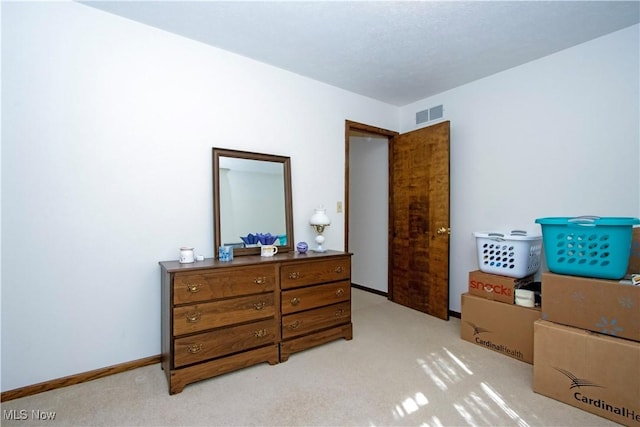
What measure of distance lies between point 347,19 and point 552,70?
6.25 feet

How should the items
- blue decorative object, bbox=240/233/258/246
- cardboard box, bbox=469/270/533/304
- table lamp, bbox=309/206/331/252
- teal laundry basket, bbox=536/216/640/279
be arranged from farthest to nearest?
table lamp, bbox=309/206/331/252 < blue decorative object, bbox=240/233/258/246 < cardboard box, bbox=469/270/533/304 < teal laundry basket, bbox=536/216/640/279

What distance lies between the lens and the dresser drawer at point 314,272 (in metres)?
2.40

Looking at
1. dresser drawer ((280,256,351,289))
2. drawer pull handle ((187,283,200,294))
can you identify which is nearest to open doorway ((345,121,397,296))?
dresser drawer ((280,256,351,289))

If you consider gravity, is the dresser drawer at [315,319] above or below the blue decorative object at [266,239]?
below

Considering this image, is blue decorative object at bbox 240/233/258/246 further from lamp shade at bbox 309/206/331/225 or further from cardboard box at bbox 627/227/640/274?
cardboard box at bbox 627/227/640/274

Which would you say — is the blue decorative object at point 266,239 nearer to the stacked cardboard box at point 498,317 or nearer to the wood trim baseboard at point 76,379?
the wood trim baseboard at point 76,379

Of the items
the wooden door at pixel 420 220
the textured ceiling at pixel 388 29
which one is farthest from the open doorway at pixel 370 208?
the textured ceiling at pixel 388 29

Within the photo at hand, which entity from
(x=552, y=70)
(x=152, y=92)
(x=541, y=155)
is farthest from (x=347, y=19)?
(x=541, y=155)

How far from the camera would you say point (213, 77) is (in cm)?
257

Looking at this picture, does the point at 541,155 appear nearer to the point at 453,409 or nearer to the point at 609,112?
the point at 609,112

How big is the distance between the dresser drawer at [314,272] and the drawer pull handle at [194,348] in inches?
27.3

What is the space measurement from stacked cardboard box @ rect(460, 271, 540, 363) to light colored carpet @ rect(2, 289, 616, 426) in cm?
Result: 10

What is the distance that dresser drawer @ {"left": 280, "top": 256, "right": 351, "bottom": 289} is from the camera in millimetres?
2404

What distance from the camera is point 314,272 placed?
8.36ft
